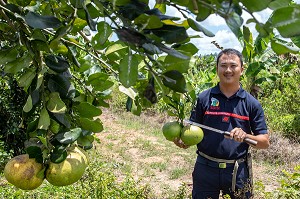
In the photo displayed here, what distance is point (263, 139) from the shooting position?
96.1 inches

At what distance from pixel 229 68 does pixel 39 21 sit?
1894 mm

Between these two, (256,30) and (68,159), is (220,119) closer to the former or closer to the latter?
(68,159)

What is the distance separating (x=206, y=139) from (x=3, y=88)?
2512 millimetres

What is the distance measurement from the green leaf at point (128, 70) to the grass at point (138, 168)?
223 centimetres

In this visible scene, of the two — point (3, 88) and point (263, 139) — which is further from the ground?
point (263, 139)

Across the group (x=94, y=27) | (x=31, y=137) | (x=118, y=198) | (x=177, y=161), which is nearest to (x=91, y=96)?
(x=31, y=137)

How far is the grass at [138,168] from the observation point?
3312 mm

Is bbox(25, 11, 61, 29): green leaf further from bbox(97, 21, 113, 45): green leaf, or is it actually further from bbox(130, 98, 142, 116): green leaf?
bbox(130, 98, 142, 116): green leaf

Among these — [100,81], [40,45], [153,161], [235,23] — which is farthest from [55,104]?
[153,161]

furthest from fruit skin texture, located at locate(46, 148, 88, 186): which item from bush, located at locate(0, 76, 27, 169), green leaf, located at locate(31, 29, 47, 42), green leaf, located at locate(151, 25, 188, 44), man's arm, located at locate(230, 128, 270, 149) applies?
bush, located at locate(0, 76, 27, 169)

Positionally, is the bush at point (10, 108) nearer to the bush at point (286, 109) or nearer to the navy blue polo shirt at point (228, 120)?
the navy blue polo shirt at point (228, 120)

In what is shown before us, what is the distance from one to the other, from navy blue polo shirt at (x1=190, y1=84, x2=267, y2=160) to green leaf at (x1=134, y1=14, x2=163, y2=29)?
1.83 m

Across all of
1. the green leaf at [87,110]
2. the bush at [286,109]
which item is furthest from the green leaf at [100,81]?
the bush at [286,109]

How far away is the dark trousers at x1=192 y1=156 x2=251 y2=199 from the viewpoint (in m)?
2.48
